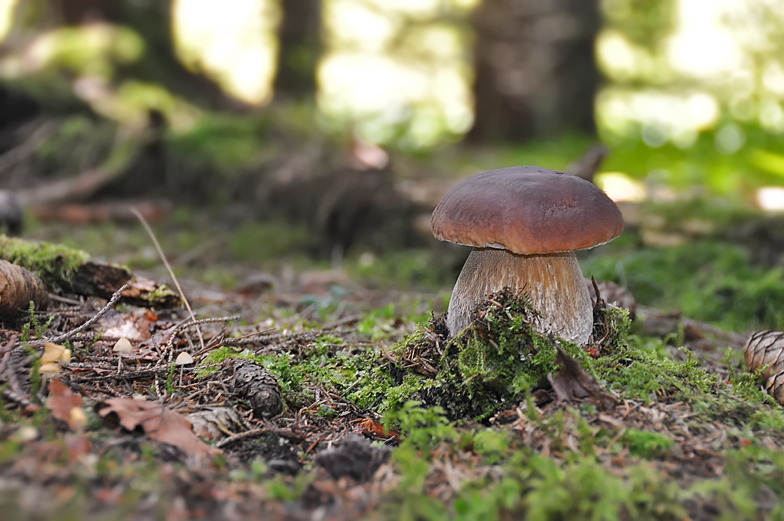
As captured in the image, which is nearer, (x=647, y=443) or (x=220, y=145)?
(x=647, y=443)

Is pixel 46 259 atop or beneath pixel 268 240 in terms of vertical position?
atop

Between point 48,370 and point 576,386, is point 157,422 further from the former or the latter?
point 576,386

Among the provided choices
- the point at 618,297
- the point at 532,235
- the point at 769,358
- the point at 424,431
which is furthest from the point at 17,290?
the point at 769,358

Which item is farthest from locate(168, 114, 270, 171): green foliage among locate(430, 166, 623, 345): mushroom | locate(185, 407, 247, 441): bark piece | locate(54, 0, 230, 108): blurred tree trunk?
locate(185, 407, 247, 441): bark piece

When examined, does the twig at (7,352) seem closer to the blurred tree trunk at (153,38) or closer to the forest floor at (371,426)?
the forest floor at (371,426)

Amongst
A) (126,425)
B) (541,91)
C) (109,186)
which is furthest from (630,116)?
(126,425)

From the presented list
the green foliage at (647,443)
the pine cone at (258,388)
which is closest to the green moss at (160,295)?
the pine cone at (258,388)

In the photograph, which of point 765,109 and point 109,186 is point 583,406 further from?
point 765,109
